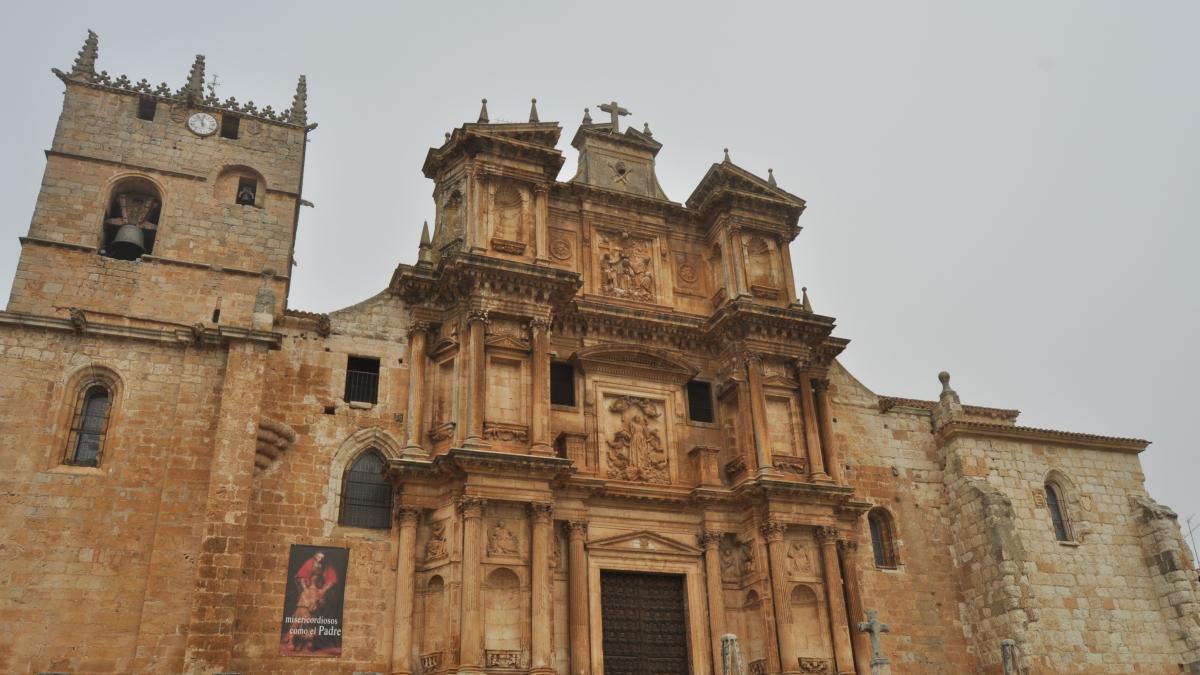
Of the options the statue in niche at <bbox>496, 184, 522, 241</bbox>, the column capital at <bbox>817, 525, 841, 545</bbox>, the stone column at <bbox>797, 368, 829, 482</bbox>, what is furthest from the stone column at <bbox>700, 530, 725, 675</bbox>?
the statue in niche at <bbox>496, 184, 522, 241</bbox>

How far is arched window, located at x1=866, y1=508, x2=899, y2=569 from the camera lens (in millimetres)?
23625

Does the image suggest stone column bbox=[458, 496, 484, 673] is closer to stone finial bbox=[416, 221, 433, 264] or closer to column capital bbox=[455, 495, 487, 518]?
column capital bbox=[455, 495, 487, 518]

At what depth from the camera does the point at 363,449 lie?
2003 centimetres

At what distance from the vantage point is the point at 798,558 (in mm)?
21266

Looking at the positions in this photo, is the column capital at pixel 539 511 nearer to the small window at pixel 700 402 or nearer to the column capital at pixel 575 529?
the column capital at pixel 575 529

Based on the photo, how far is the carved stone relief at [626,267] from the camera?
23.7 m

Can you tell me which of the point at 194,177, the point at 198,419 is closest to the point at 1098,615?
the point at 198,419

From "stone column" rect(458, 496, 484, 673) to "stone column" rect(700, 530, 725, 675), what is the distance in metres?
5.31

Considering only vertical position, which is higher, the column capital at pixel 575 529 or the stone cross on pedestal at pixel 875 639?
the column capital at pixel 575 529

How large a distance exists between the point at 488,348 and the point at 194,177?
27.9 feet

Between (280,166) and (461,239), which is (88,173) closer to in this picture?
(280,166)

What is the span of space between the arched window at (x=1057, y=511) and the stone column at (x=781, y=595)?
8.30m

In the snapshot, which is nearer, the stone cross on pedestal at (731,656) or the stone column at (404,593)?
the stone cross on pedestal at (731,656)

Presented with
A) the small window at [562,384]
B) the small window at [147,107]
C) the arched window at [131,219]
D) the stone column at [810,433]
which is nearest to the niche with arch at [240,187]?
the arched window at [131,219]
